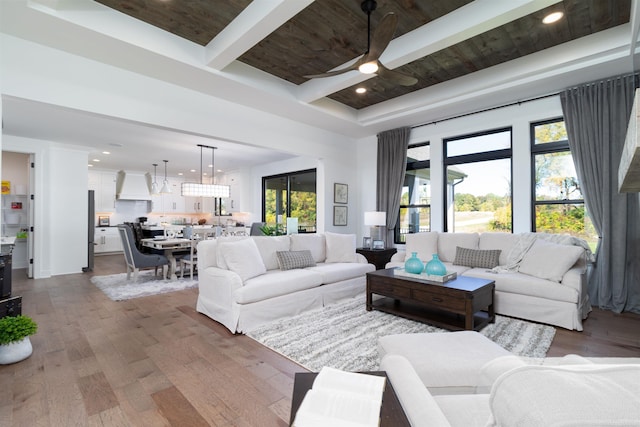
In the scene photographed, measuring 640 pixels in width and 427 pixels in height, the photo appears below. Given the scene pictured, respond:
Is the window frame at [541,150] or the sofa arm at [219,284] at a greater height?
the window frame at [541,150]

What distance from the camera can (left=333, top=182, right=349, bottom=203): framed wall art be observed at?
20.4ft

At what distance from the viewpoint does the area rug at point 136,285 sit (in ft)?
15.3

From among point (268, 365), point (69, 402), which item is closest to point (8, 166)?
point (69, 402)

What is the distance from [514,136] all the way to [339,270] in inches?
132

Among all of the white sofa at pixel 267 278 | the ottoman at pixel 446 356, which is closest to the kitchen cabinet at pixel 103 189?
the white sofa at pixel 267 278

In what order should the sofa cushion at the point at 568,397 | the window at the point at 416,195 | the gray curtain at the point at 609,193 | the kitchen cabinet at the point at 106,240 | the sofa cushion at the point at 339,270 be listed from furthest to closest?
the kitchen cabinet at the point at 106,240 < the window at the point at 416,195 < the sofa cushion at the point at 339,270 < the gray curtain at the point at 609,193 < the sofa cushion at the point at 568,397

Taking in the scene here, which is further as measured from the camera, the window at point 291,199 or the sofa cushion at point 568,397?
the window at point 291,199

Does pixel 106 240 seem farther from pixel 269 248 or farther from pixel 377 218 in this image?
pixel 377 218

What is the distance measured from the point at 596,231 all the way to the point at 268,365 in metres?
4.35

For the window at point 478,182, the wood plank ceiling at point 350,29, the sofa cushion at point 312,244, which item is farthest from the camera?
the window at point 478,182

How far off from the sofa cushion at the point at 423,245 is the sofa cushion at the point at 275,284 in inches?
71.2

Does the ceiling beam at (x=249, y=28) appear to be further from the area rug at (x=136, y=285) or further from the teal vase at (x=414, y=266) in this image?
the area rug at (x=136, y=285)

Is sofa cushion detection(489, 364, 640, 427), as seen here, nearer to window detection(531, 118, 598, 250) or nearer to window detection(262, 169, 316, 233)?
window detection(531, 118, 598, 250)

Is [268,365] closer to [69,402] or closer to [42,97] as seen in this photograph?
[69,402]
